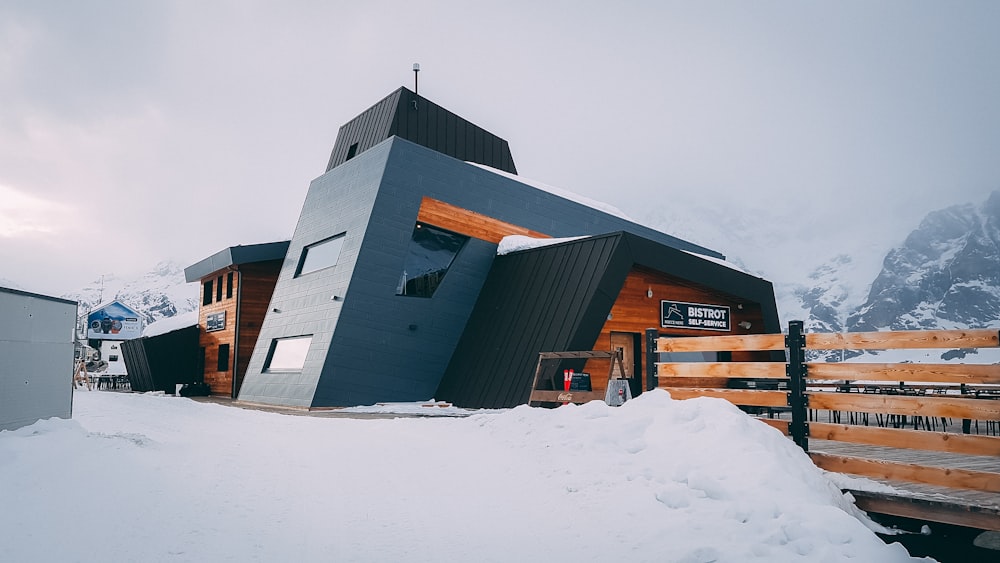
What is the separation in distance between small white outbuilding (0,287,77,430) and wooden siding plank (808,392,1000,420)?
812 cm

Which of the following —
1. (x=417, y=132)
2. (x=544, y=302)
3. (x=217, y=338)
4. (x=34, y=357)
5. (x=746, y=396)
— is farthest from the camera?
(x=217, y=338)

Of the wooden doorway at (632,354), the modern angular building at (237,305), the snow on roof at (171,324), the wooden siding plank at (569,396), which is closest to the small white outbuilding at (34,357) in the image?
the wooden siding plank at (569,396)

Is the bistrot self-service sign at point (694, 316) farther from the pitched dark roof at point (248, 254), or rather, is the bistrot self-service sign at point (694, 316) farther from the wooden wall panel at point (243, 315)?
the wooden wall panel at point (243, 315)

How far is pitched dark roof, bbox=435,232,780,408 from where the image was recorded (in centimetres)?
1279

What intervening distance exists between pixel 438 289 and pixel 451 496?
10636 mm

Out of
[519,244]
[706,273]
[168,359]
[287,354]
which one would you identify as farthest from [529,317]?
[168,359]

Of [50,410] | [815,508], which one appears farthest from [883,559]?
[50,410]

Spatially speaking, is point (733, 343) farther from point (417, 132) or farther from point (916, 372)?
point (417, 132)

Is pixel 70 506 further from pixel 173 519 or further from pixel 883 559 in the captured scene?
pixel 883 559

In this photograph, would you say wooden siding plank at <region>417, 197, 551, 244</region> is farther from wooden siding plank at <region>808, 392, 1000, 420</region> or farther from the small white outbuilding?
wooden siding plank at <region>808, 392, 1000, 420</region>

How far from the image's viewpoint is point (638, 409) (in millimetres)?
7180

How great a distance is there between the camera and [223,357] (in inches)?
867

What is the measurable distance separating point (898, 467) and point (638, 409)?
8.38 feet

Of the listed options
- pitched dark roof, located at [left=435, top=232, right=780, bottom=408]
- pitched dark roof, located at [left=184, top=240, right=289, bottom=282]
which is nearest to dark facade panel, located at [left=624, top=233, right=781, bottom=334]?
pitched dark roof, located at [left=435, top=232, right=780, bottom=408]
